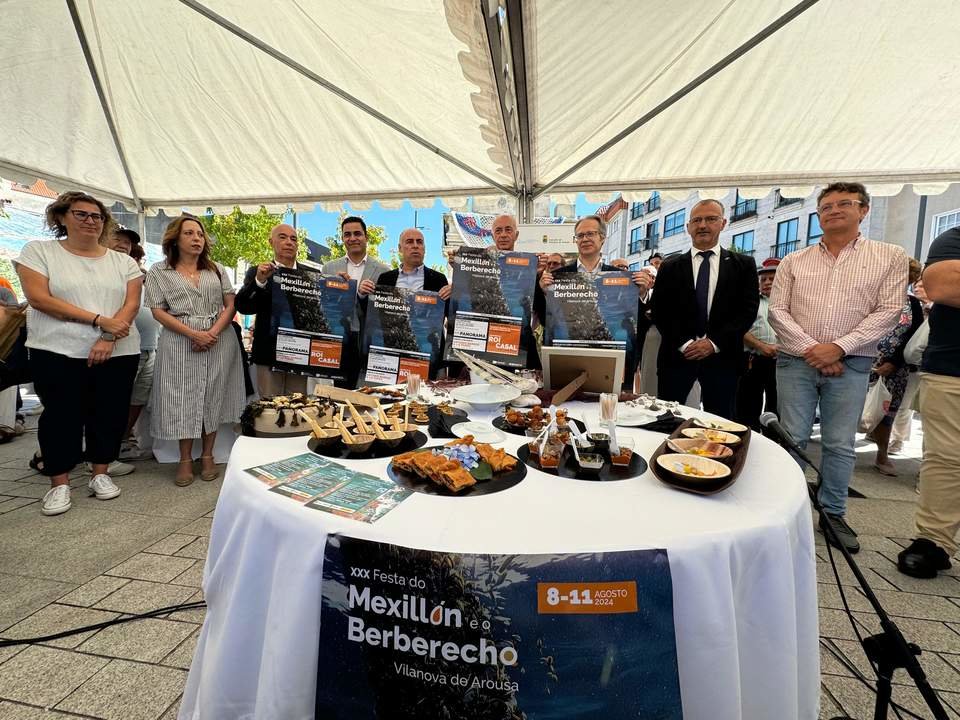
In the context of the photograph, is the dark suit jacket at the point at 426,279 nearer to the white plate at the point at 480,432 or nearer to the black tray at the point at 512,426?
the black tray at the point at 512,426

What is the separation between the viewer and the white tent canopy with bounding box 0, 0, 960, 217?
8.76ft

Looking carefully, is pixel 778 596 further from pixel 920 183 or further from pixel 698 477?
pixel 920 183

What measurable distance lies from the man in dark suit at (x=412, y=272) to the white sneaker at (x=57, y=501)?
2.43 meters

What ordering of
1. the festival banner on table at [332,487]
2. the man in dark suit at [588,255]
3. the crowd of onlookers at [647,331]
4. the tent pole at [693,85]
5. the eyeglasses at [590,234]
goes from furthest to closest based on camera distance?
1. the eyeglasses at [590,234]
2. the man in dark suit at [588,255]
3. the tent pole at [693,85]
4. the crowd of onlookers at [647,331]
5. the festival banner on table at [332,487]

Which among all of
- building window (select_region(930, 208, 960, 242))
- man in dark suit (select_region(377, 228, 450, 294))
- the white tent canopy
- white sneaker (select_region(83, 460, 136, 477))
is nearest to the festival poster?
man in dark suit (select_region(377, 228, 450, 294))

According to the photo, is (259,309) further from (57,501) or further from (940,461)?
(940,461)

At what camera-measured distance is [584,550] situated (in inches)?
29.9

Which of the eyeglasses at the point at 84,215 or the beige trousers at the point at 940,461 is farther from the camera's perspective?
the eyeglasses at the point at 84,215

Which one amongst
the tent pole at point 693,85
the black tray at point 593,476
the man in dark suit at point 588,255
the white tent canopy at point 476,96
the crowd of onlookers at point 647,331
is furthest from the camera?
the man in dark suit at point 588,255

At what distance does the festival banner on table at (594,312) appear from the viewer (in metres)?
2.38

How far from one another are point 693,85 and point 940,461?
8.98 feet

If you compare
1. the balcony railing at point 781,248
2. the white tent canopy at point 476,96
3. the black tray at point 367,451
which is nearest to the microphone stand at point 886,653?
the black tray at point 367,451

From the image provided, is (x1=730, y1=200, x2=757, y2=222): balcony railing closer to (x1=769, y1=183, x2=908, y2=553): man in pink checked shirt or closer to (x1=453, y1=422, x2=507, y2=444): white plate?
(x1=769, y1=183, x2=908, y2=553): man in pink checked shirt

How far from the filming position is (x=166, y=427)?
316 centimetres
